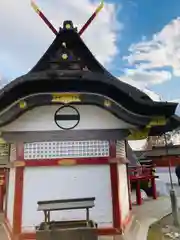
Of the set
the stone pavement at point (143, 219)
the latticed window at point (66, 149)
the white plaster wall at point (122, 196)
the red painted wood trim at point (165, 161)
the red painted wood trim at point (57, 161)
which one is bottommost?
the stone pavement at point (143, 219)

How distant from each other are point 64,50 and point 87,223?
3.78 metres

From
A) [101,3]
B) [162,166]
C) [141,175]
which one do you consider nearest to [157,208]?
[141,175]

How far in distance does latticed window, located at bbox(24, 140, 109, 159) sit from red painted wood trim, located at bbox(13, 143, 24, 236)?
0.39 feet

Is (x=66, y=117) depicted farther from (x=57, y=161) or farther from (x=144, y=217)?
(x=144, y=217)

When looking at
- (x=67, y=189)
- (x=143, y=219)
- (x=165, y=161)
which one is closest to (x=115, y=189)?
(x=67, y=189)

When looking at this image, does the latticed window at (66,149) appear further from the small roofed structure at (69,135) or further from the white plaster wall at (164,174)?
the white plaster wall at (164,174)

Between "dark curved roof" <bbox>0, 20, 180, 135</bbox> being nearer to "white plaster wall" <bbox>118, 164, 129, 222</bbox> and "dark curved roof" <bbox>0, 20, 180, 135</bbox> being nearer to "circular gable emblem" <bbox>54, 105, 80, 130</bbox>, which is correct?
"circular gable emblem" <bbox>54, 105, 80, 130</bbox>

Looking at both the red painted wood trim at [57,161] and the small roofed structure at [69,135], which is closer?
the small roofed structure at [69,135]

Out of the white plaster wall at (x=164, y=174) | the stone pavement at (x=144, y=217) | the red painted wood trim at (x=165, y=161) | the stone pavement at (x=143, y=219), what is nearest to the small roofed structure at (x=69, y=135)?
the stone pavement at (x=143, y=219)

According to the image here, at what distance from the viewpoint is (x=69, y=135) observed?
5.19 metres

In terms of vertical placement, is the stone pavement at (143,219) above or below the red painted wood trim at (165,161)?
below

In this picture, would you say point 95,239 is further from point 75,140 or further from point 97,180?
point 75,140

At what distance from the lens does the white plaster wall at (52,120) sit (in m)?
5.26

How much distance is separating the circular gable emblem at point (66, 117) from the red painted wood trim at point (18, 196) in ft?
2.98
